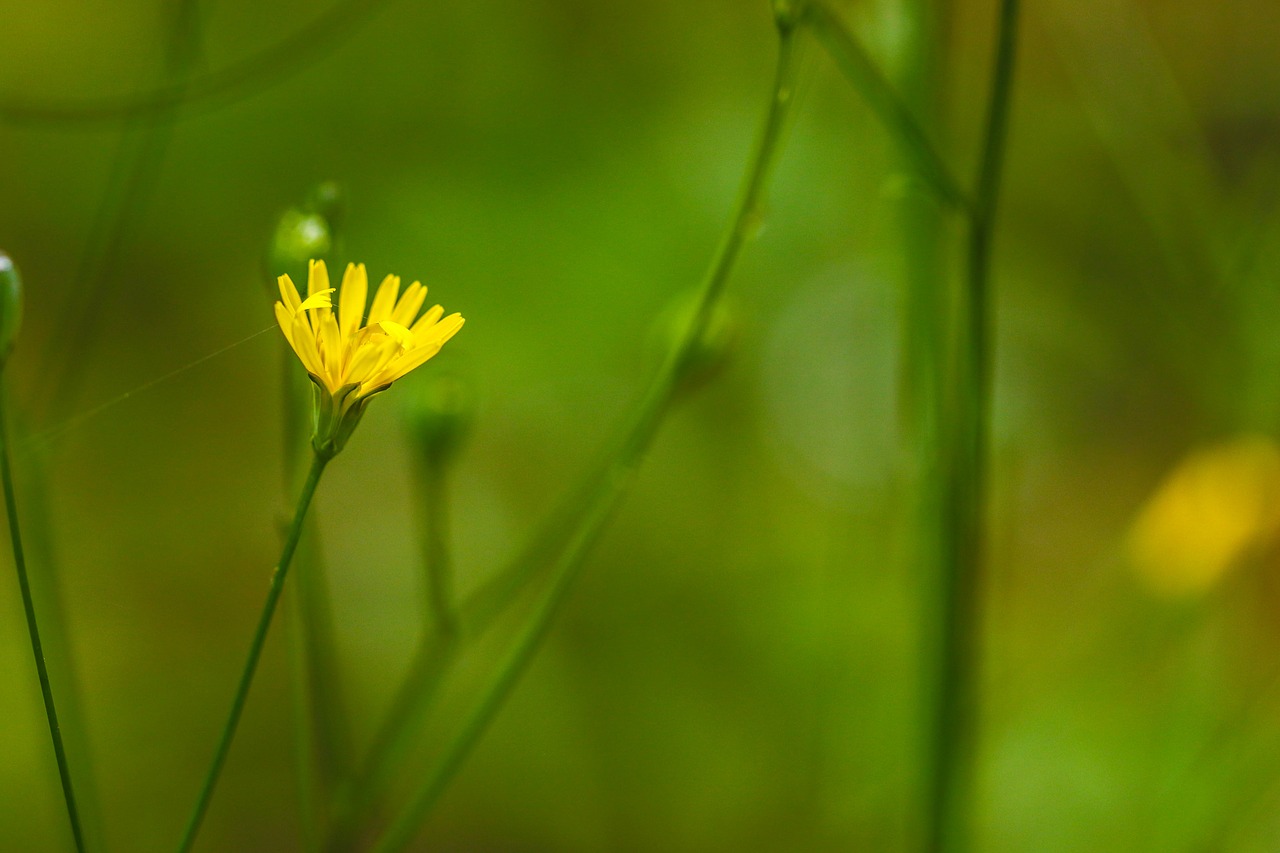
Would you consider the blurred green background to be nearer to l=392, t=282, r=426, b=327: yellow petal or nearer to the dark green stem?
the dark green stem

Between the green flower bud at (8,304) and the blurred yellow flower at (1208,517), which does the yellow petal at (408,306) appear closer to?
the green flower bud at (8,304)

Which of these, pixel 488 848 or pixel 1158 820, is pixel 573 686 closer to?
pixel 488 848

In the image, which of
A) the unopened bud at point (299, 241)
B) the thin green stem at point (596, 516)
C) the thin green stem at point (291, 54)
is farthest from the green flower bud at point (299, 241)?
the thin green stem at point (291, 54)

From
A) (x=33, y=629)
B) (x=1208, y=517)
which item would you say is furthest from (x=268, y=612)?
(x=1208, y=517)

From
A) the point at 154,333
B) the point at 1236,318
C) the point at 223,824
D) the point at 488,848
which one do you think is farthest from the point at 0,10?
the point at 1236,318

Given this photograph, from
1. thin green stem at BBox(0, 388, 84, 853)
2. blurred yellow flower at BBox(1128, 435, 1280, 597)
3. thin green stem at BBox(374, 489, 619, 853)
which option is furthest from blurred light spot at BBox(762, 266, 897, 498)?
thin green stem at BBox(0, 388, 84, 853)
